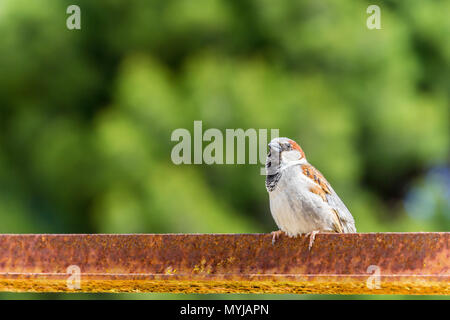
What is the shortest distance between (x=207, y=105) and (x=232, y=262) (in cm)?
321

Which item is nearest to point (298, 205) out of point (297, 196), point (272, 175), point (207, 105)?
point (297, 196)

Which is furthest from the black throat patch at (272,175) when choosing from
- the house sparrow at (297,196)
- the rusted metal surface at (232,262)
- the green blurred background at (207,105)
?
the green blurred background at (207,105)

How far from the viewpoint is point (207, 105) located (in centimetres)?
483

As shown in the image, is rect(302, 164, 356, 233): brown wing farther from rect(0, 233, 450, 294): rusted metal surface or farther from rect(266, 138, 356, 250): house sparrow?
rect(0, 233, 450, 294): rusted metal surface

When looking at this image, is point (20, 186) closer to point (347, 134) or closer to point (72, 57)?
point (72, 57)

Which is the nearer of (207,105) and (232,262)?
(232,262)

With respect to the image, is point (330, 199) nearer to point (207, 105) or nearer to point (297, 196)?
point (297, 196)

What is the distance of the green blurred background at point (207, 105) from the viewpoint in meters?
4.82

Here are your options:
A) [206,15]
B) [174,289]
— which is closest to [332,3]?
[206,15]

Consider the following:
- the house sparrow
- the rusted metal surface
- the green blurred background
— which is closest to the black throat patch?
Result: the house sparrow

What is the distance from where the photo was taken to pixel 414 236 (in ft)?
5.25

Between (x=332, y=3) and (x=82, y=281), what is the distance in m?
4.13

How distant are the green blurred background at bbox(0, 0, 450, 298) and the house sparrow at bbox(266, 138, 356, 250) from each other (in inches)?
77.5

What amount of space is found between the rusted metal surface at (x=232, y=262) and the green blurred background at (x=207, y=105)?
8.91ft
